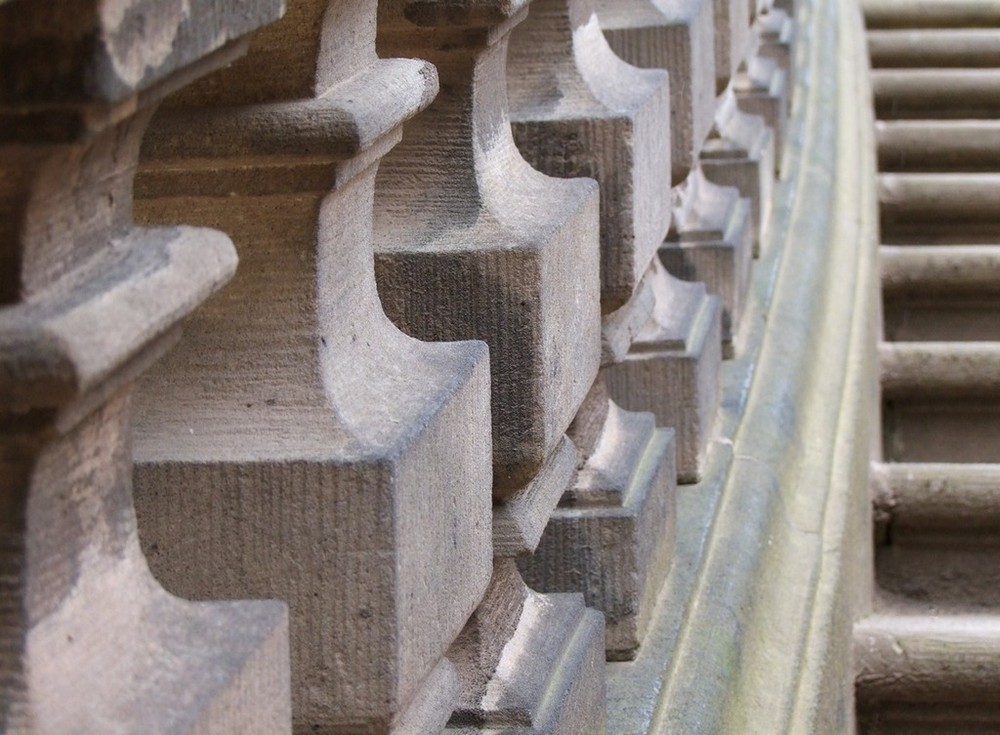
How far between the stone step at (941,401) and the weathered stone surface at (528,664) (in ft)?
8.40

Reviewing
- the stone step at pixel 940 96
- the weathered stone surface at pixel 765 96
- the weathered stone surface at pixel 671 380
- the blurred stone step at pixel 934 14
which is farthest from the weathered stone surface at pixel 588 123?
the blurred stone step at pixel 934 14

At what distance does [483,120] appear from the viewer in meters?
1.66

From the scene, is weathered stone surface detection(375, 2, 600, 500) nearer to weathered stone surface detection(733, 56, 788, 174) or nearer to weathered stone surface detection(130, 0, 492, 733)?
weathered stone surface detection(130, 0, 492, 733)

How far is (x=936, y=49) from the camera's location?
21.5ft

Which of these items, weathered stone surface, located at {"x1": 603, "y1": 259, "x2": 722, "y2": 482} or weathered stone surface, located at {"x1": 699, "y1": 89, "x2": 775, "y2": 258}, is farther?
weathered stone surface, located at {"x1": 699, "y1": 89, "x2": 775, "y2": 258}

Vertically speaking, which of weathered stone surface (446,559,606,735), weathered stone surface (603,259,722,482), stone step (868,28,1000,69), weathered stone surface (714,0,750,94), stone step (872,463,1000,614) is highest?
weathered stone surface (714,0,750,94)

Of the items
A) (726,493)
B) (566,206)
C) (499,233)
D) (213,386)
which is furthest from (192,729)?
(726,493)

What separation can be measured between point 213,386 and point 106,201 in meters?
→ 0.33

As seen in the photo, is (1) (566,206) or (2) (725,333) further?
(2) (725,333)

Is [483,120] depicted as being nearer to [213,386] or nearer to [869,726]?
[213,386]

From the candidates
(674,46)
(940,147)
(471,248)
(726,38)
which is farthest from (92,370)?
(940,147)

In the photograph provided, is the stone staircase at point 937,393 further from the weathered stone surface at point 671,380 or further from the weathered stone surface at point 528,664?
the weathered stone surface at point 528,664

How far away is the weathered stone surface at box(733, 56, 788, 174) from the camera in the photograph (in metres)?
4.50

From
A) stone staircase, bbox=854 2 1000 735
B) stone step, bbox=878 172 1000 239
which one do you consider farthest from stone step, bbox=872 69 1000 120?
stone step, bbox=878 172 1000 239
